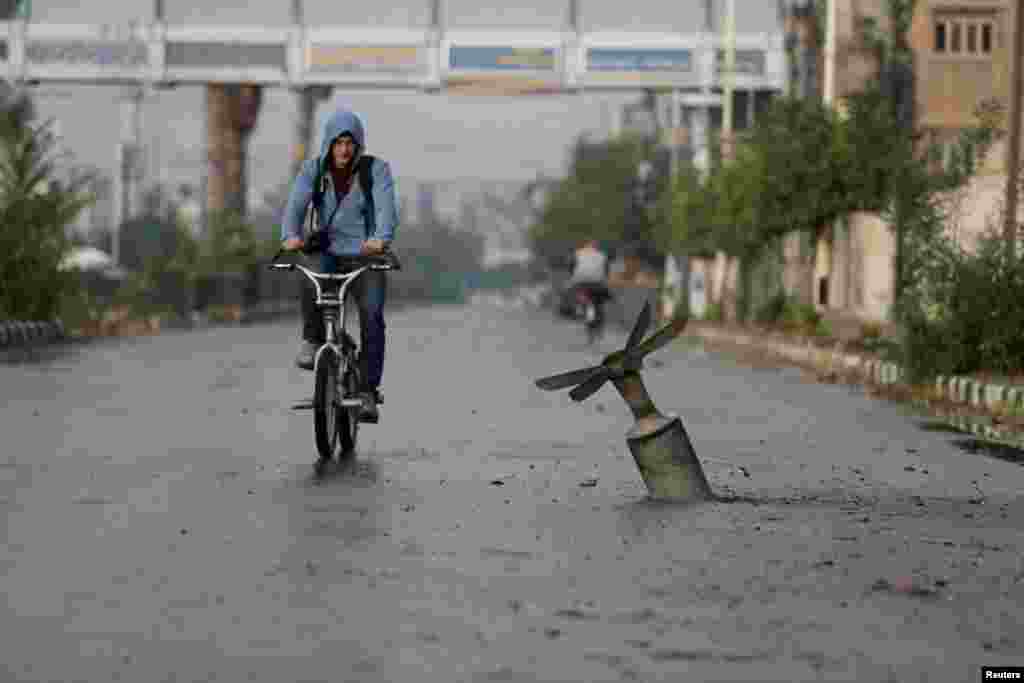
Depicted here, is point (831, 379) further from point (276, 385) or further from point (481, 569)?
point (481, 569)

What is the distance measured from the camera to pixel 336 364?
12.9 m

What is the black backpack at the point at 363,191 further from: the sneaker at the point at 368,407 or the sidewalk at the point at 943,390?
the sidewalk at the point at 943,390

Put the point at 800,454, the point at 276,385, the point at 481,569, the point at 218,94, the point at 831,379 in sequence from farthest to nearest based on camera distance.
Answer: the point at 218,94 → the point at 831,379 → the point at 276,385 → the point at 800,454 → the point at 481,569

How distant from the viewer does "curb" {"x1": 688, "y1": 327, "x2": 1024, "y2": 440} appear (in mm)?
17914

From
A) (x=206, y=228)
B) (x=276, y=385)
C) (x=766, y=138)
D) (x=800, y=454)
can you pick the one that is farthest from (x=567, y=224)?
(x=800, y=454)

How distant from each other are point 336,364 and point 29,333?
70.0 ft

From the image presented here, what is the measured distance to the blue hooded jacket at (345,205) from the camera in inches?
506

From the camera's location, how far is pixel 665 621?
23.2 feet

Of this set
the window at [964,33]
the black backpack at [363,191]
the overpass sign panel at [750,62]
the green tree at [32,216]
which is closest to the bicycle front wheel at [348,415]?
the black backpack at [363,191]

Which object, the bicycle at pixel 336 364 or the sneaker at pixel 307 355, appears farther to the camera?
the sneaker at pixel 307 355

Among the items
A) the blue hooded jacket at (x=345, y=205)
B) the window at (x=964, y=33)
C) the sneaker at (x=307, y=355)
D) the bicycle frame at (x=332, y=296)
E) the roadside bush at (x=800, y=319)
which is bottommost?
the roadside bush at (x=800, y=319)

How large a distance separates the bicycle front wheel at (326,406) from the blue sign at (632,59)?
55866mm

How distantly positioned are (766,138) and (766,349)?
492 centimetres

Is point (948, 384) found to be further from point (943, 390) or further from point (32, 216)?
point (32, 216)
